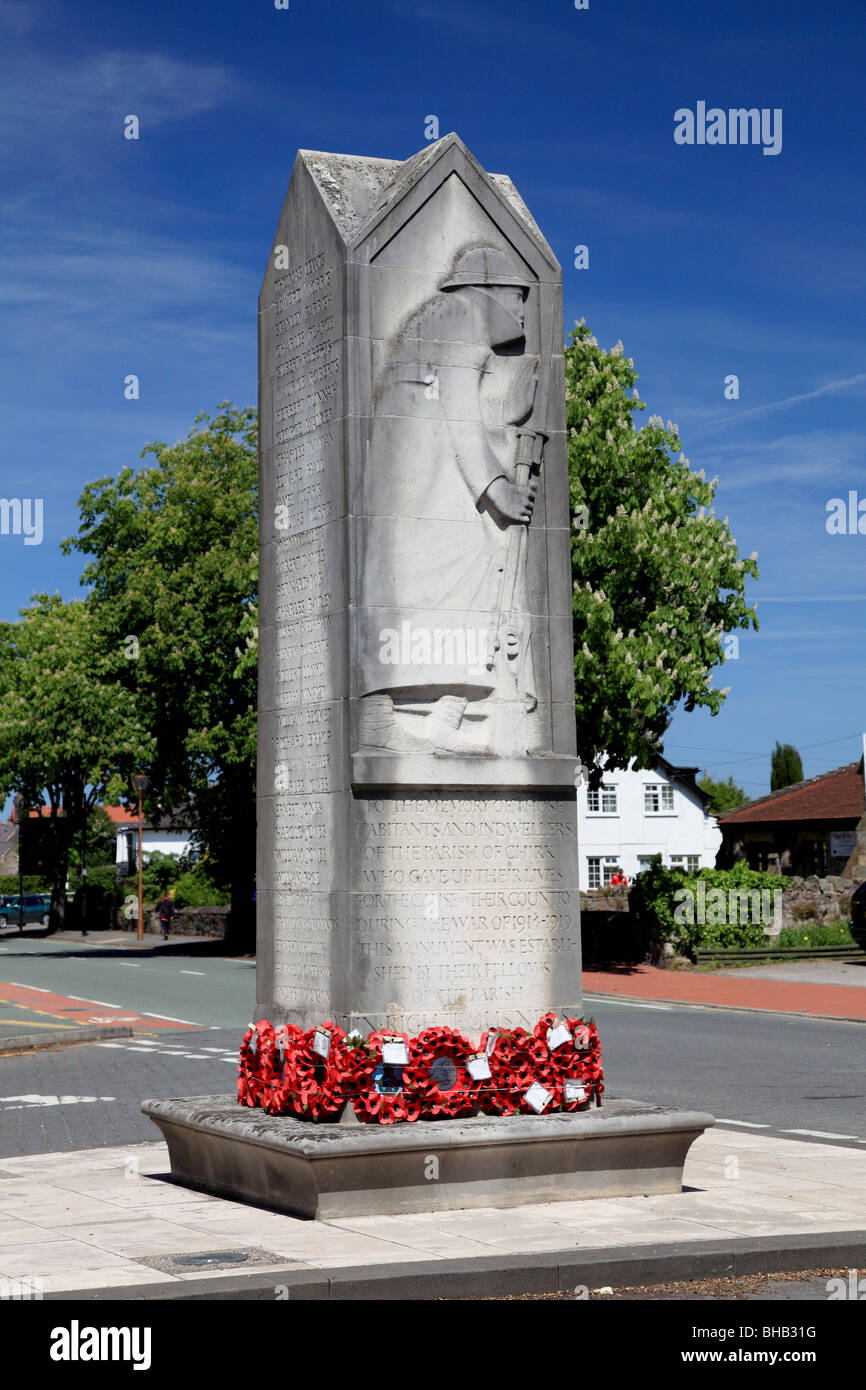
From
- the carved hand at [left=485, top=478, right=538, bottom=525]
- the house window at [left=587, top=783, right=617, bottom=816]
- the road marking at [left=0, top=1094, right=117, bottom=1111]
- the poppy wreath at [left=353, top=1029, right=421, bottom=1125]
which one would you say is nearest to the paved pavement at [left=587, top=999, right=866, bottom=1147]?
the poppy wreath at [left=353, top=1029, right=421, bottom=1125]

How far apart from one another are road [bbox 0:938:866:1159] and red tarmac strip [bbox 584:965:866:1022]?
799mm

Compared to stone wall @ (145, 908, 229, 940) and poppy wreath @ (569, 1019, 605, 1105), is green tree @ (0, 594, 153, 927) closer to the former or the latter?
stone wall @ (145, 908, 229, 940)

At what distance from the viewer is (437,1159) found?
29.6ft

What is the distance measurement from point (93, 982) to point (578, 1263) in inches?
1106

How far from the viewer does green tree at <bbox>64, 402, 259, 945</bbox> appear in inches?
1693

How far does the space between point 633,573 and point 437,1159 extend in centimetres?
2560

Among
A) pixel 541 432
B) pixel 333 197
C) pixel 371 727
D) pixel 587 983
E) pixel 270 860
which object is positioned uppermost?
pixel 333 197

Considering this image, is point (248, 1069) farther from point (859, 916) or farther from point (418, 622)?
point (859, 916)

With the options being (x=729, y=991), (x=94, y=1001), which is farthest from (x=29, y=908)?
(x=729, y=991)

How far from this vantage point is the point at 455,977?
390 inches
